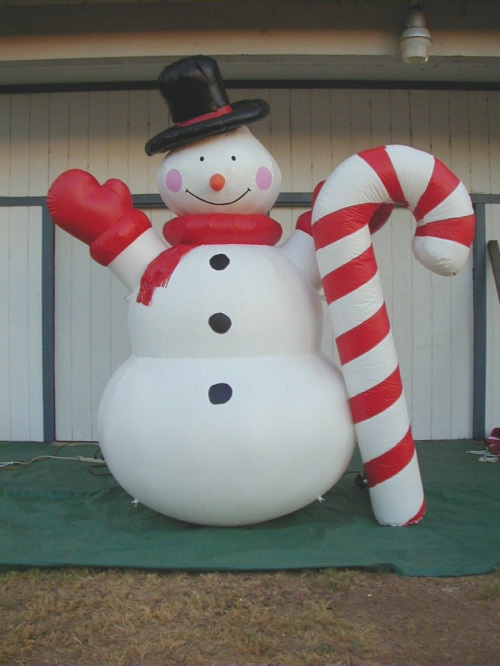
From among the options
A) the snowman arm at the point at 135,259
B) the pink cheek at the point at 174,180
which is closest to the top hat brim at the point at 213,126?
the pink cheek at the point at 174,180

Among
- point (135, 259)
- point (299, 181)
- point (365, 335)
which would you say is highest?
point (299, 181)

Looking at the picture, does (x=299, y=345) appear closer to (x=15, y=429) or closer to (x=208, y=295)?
(x=208, y=295)

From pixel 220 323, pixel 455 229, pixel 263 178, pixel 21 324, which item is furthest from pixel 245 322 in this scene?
pixel 21 324

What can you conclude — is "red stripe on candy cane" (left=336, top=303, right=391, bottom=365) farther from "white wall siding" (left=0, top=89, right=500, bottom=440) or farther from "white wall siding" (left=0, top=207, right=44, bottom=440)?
"white wall siding" (left=0, top=207, right=44, bottom=440)

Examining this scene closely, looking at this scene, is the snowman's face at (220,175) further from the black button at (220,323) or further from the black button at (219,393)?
the black button at (219,393)

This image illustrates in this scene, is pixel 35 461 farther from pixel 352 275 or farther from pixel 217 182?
pixel 352 275

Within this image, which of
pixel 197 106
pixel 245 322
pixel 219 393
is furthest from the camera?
pixel 197 106

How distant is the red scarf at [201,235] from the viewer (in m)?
3.37

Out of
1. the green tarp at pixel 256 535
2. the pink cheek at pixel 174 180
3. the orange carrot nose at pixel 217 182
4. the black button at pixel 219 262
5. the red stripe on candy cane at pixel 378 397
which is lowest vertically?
the green tarp at pixel 256 535

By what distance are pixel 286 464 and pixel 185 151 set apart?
1.70 metres

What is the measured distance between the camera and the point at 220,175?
335 cm

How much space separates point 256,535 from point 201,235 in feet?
5.10

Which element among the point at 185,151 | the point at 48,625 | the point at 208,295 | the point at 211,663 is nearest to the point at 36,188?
the point at 185,151

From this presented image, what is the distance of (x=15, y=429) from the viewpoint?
222 inches
